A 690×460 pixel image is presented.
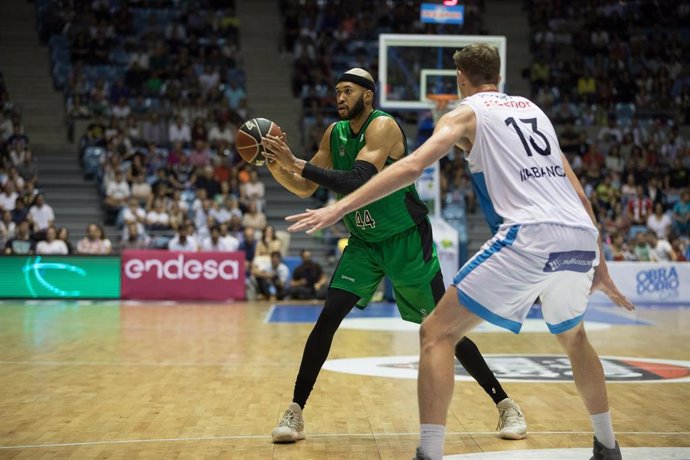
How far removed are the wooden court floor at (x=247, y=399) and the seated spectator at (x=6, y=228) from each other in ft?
19.7

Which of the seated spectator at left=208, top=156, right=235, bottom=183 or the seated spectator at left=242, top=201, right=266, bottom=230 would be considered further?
the seated spectator at left=208, top=156, right=235, bottom=183

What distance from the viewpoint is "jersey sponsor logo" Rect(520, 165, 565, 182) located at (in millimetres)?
4172

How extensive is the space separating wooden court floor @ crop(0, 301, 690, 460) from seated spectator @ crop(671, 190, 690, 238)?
832cm

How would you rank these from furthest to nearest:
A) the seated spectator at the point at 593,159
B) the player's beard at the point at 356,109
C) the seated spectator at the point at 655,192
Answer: the seated spectator at the point at 593,159, the seated spectator at the point at 655,192, the player's beard at the point at 356,109

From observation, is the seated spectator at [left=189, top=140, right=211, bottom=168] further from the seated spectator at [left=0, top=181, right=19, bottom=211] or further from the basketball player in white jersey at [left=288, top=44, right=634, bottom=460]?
the basketball player in white jersey at [left=288, top=44, right=634, bottom=460]

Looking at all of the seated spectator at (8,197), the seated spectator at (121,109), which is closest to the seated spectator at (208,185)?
the seated spectator at (121,109)

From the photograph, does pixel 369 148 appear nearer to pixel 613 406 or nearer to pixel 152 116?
pixel 613 406

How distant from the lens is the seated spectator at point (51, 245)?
16.3 m

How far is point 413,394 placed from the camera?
680 centimetres

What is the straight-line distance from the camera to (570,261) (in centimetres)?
413

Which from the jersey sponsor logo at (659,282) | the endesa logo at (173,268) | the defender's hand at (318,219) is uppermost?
the defender's hand at (318,219)

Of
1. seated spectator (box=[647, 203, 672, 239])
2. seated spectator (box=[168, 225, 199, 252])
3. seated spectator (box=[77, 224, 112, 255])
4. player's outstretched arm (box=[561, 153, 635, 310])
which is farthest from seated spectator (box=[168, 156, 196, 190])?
player's outstretched arm (box=[561, 153, 635, 310])

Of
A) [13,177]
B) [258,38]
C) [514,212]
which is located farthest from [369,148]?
[258,38]

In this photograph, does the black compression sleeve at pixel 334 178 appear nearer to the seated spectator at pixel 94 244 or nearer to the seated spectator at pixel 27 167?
the seated spectator at pixel 94 244
